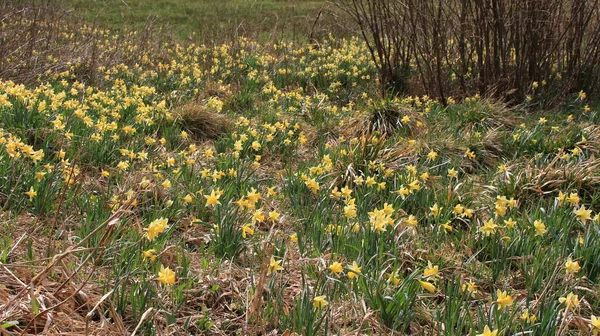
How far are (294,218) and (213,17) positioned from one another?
10690mm

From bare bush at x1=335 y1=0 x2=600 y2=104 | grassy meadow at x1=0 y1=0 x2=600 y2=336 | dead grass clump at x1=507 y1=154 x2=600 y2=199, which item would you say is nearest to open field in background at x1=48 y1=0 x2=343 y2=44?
bare bush at x1=335 y1=0 x2=600 y2=104

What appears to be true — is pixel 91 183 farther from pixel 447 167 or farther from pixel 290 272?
→ pixel 447 167

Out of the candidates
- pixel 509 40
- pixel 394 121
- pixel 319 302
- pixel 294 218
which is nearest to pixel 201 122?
pixel 394 121

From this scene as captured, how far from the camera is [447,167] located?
3.99 meters

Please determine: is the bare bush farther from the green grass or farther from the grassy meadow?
the green grass

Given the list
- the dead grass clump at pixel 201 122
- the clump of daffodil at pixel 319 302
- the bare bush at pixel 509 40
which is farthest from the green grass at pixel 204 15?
the clump of daffodil at pixel 319 302

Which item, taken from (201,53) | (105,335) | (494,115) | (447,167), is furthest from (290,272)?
(201,53)

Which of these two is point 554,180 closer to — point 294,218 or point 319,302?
point 294,218

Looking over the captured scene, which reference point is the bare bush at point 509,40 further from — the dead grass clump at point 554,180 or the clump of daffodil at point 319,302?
the clump of daffodil at point 319,302

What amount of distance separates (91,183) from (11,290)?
4.75 ft

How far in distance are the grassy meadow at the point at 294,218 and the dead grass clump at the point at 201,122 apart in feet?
0.08

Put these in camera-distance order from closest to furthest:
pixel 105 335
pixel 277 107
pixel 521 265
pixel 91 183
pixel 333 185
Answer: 1. pixel 105 335
2. pixel 521 265
3. pixel 91 183
4. pixel 333 185
5. pixel 277 107

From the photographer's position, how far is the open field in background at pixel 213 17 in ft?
35.4

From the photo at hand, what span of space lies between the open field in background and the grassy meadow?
4.33 meters
